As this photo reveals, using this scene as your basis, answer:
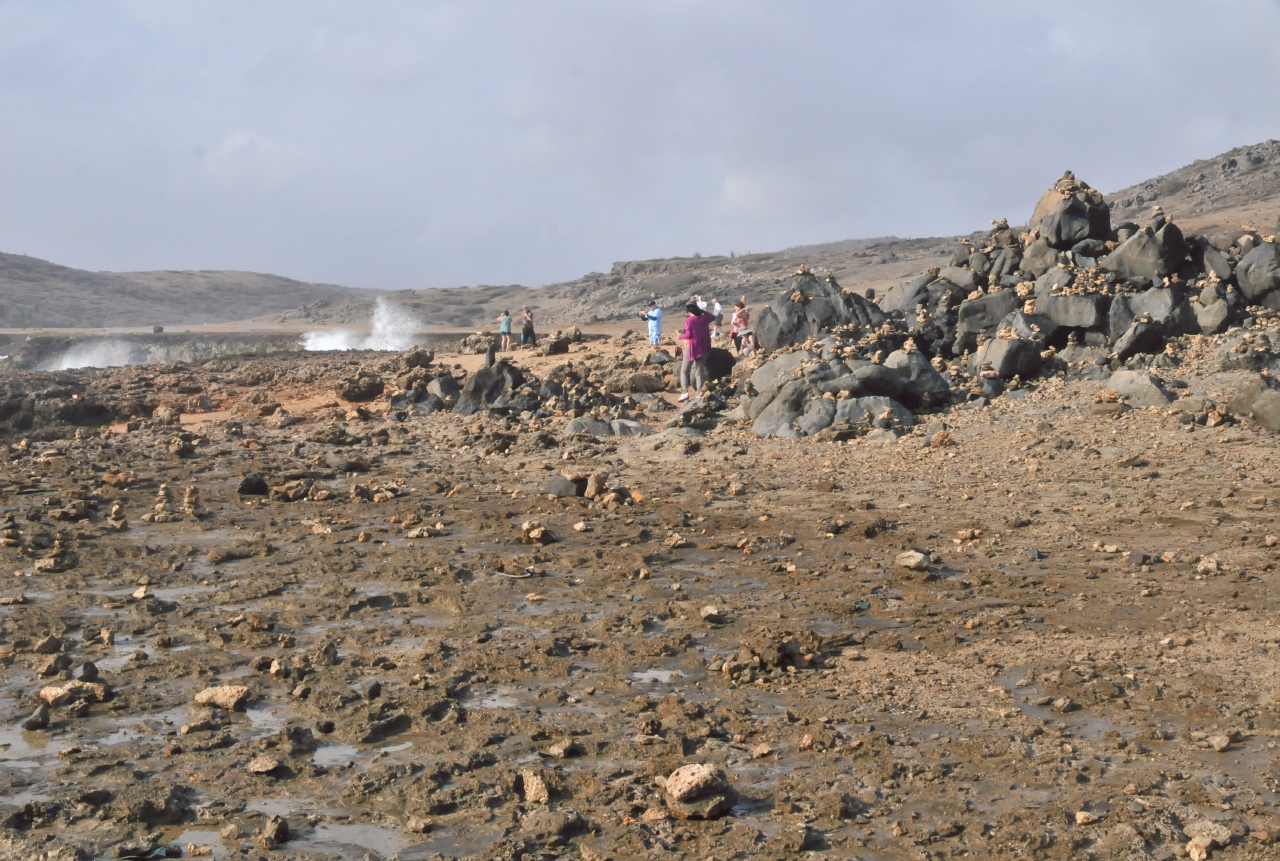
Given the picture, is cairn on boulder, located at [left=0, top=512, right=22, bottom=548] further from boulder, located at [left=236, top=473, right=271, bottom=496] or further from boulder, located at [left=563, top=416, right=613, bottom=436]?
boulder, located at [left=563, top=416, right=613, bottom=436]

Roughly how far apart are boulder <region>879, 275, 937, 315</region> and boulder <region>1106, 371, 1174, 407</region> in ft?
11.6

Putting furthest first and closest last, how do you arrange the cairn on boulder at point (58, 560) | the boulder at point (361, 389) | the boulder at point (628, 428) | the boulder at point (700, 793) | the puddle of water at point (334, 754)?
the boulder at point (361, 389), the boulder at point (628, 428), the cairn on boulder at point (58, 560), the puddle of water at point (334, 754), the boulder at point (700, 793)

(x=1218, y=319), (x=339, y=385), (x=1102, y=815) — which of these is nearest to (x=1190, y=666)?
(x=1102, y=815)

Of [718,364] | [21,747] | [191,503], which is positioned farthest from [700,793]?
[718,364]

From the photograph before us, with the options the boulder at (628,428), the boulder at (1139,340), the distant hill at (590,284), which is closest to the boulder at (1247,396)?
the boulder at (1139,340)

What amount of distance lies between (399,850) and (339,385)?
44.1 feet

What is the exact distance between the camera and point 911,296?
14.3 m

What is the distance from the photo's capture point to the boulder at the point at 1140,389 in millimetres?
10523

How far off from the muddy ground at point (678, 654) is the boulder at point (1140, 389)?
30 centimetres

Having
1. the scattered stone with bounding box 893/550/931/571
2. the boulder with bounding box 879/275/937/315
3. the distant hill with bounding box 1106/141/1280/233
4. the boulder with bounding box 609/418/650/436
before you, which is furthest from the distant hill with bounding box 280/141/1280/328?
the scattered stone with bounding box 893/550/931/571

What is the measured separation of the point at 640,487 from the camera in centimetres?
991

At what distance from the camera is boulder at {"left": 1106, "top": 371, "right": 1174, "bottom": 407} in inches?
414

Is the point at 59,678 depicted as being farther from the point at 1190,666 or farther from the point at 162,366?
the point at 162,366

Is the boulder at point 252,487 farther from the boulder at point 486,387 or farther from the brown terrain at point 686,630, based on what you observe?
the boulder at point 486,387
